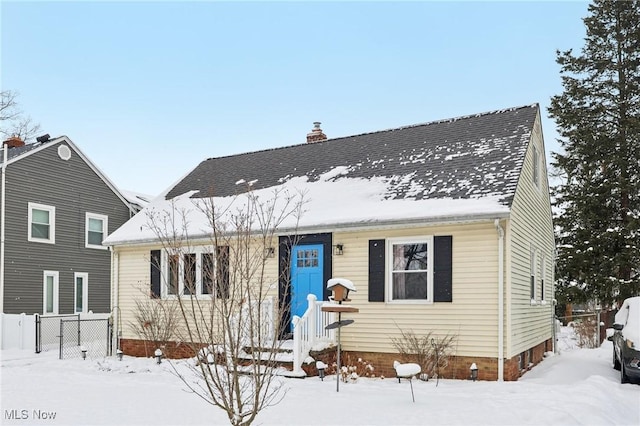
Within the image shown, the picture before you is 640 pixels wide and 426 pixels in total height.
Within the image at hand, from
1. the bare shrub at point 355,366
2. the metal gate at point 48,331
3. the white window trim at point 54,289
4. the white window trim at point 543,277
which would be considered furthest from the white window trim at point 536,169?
the white window trim at point 54,289

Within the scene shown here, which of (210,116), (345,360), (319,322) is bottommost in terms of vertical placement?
(345,360)

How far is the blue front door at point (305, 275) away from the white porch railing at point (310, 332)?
58 cm

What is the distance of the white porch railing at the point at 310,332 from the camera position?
1084 cm

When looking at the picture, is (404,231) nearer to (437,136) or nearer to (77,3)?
(437,136)

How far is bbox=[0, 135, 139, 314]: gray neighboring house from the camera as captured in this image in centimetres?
1867

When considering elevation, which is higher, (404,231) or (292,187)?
(292,187)

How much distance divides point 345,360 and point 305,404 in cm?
360

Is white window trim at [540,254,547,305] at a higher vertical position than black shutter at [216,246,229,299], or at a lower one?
lower

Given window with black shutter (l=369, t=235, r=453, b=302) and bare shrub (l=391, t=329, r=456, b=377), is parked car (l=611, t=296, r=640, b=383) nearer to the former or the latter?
bare shrub (l=391, t=329, r=456, b=377)

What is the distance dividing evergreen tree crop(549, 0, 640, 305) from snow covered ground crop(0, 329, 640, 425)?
30.5 feet

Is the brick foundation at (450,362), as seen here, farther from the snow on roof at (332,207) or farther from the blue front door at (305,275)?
the snow on roof at (332,207)

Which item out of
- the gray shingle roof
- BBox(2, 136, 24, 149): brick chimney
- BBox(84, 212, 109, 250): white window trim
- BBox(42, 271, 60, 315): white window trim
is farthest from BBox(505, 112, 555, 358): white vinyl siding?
BBox(2, 136, 24, 149): brick chimney

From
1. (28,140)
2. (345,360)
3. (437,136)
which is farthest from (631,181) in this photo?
(28,140)

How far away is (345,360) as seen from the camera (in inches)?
462
